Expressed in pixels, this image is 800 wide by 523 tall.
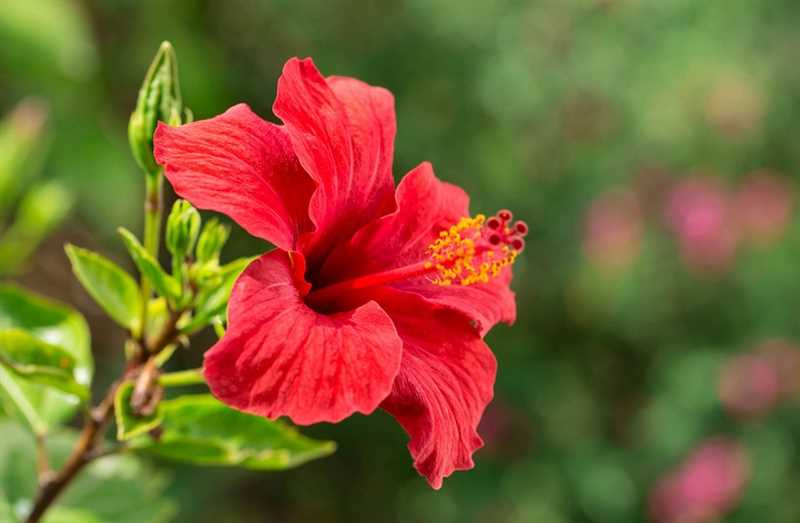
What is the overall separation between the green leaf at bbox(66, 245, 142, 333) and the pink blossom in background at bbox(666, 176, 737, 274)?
116 inches

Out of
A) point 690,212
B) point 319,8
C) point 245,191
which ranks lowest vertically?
point 690,212

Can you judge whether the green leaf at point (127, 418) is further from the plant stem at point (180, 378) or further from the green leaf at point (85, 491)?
the green leaf at point (85, 491)

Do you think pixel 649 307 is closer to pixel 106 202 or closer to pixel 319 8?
pixel 319 8

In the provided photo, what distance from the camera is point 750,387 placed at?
3488 mm

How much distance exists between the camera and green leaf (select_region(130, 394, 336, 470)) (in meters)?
1.11

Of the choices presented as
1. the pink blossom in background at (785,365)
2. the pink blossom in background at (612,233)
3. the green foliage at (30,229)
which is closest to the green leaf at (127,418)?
the green foliage at (30,229)

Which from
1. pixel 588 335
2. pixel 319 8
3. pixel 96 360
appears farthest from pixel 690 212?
pixel 96 360

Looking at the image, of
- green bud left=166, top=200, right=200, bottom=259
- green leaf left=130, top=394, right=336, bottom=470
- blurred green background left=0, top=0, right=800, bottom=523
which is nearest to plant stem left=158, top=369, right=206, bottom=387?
green leaf left=130, top=394, right=336, bottom=470

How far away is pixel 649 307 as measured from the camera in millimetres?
3795

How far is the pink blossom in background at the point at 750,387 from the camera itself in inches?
137

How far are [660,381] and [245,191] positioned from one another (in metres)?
3.06

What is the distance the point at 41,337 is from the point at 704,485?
2649 mm

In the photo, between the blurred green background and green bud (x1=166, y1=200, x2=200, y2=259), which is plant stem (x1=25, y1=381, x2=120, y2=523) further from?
the blurred green background

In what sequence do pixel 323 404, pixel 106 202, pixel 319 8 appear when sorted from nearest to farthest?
pixel 323 404
pixel 106 202
pixel 319 8
